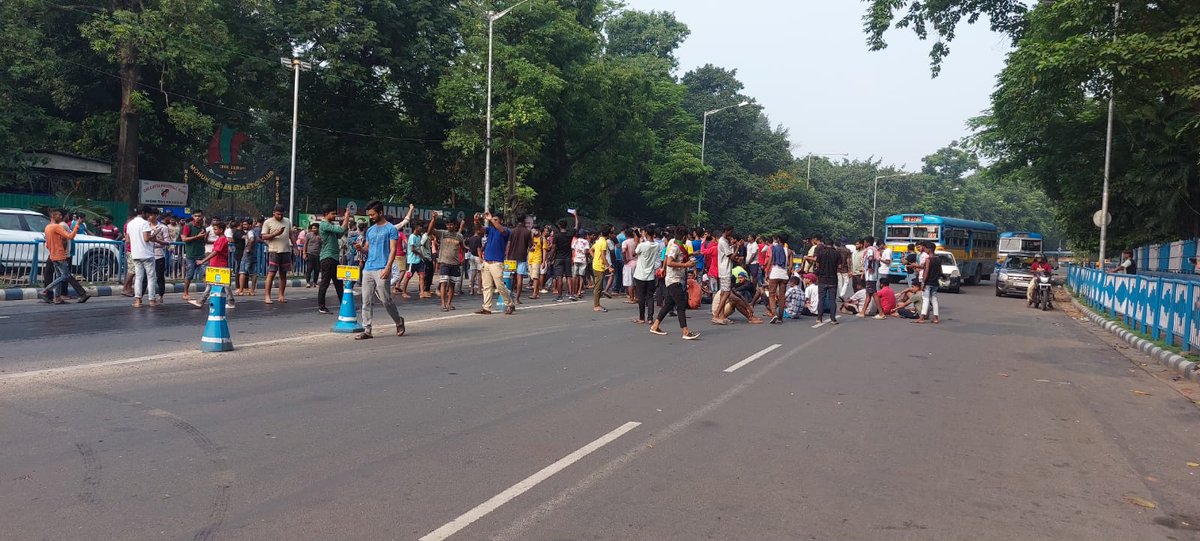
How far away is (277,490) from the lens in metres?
5.20

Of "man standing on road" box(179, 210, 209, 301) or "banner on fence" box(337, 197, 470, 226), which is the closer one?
"man standing on road" box(179, 210, 209, 301)

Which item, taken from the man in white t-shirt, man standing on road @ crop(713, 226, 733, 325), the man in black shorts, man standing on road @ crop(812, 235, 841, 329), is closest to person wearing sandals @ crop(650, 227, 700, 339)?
man standing on road @ crop(713, 226, 733, 325)

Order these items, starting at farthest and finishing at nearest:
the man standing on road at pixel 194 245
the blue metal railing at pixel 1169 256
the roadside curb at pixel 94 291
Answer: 1. the blue metal railing at pixel 1169 256
2. the man standing on road at pixel 194 245
3. the roadside curb at pixel 94 291

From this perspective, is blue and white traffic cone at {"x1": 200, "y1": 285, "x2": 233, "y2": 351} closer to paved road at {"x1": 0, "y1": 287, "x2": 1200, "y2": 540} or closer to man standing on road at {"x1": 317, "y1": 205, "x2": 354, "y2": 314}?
paved road at {"x1": 0, "y1": 287, "x2": 1200, "y2": 540}

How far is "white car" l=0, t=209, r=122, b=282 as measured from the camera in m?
18.3

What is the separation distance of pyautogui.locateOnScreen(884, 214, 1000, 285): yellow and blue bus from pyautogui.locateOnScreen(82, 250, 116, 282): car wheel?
28.8m

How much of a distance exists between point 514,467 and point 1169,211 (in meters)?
30.1

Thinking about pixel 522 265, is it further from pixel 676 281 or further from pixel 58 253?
pixel 58 253

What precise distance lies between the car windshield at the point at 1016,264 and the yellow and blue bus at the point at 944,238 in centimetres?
358

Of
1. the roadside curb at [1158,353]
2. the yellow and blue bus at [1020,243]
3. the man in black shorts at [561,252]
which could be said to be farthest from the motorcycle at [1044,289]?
the yellow and blue bus at [1020,243]

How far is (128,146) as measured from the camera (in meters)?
32.5

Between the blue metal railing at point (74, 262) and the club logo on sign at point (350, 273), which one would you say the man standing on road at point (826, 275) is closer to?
the club logo on sign at point (350, 273)

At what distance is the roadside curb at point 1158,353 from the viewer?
11.7 meters

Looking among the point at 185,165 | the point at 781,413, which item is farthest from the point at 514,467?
the point at 185,165
